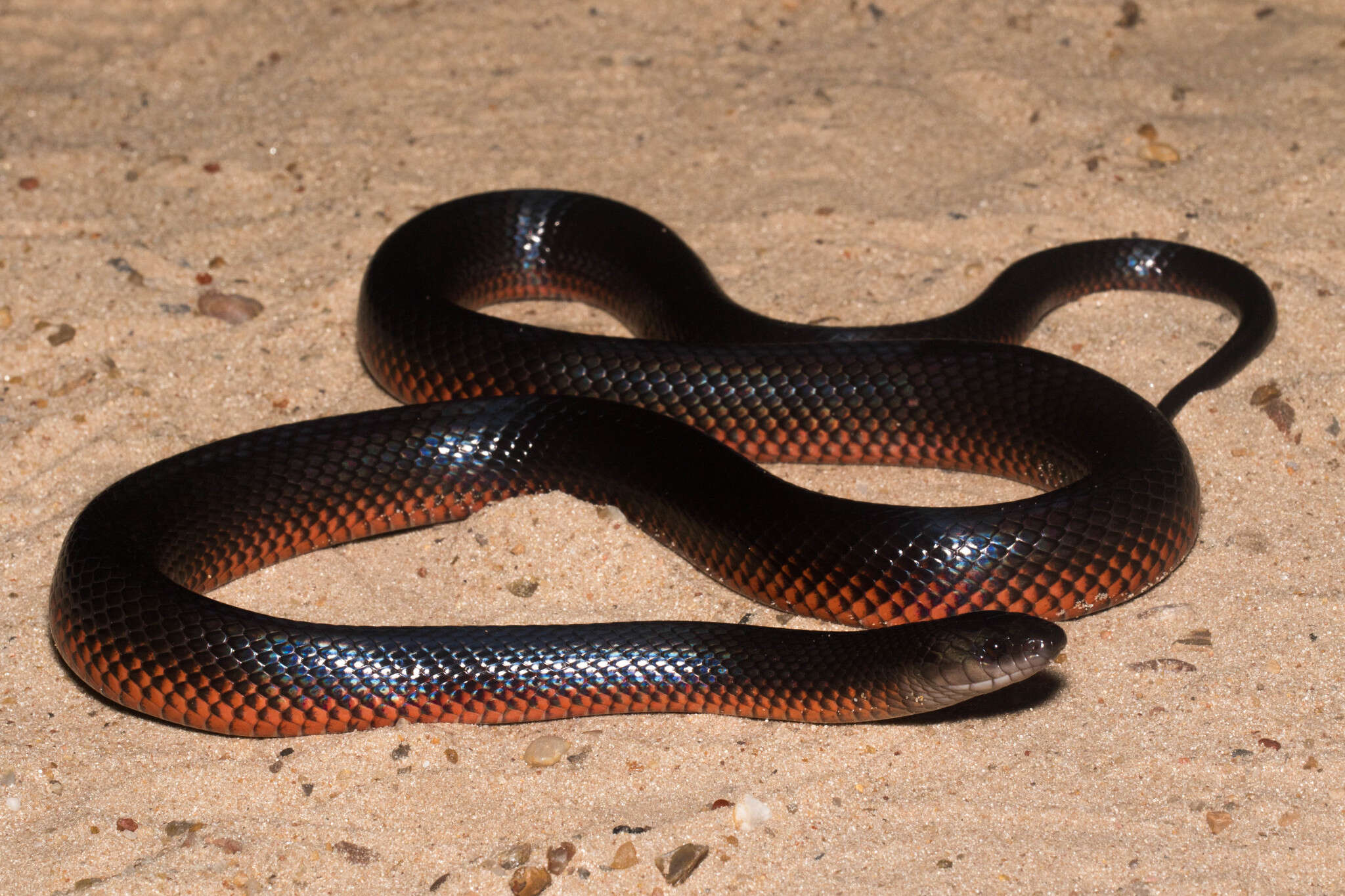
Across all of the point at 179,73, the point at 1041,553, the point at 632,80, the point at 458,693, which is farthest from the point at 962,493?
the point at 179,73

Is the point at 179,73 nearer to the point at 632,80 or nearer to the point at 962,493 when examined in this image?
the point at 632,80

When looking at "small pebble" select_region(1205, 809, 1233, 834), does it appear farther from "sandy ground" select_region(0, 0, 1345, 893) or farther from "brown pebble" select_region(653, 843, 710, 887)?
"brown pebble" select_region(653, 843, 710, 887)

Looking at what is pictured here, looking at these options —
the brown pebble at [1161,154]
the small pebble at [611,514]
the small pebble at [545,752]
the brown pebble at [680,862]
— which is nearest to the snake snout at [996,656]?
the brown pebble at [680,862]

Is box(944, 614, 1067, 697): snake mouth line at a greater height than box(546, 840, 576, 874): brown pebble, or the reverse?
box(944, 614, 1067, 697): snake mouth line

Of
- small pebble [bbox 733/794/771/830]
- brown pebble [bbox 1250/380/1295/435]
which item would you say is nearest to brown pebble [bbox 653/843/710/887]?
small pebble [bbox 733/794/771/830]

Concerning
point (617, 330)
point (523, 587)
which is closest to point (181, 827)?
point (523, 587)

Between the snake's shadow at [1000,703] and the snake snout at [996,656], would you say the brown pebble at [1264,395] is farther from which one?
the snake snout at [996,656]

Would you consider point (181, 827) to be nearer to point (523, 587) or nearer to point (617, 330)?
point (523, 587)
